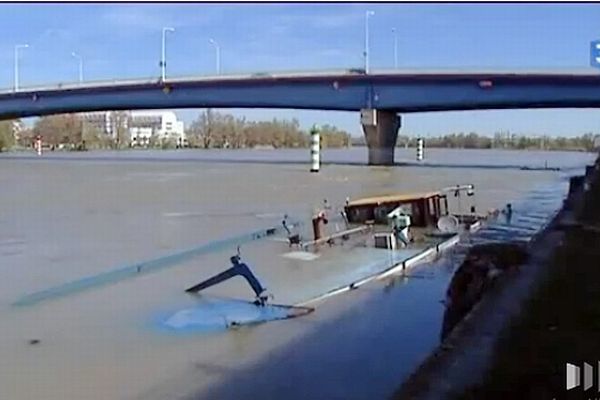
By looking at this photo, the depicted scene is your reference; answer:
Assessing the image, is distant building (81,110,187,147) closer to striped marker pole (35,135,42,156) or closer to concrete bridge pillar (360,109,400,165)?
striped marker pole (35,135,42,156)

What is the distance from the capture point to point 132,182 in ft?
126

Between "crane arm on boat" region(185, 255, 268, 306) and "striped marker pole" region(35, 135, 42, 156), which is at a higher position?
"striped marker pole" region(35, 135, 42, 156)

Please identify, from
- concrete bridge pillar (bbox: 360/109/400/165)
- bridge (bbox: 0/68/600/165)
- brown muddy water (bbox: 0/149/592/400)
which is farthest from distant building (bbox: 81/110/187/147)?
brown muddy water (bbox: 0/149/592/400)

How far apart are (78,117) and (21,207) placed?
319ft

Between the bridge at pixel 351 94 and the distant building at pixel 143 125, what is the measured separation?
4284 centimetres

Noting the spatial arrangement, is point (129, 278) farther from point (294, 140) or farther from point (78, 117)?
point (294, 140)

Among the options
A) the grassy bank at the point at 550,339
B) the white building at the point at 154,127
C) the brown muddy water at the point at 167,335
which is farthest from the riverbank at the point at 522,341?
the white building at the point at 154,127

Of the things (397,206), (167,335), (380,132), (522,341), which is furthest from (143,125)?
(522,341)

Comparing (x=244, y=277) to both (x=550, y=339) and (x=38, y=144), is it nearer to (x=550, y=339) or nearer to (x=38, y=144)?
(x=550, y=339)

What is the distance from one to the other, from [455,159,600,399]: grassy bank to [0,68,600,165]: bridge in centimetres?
4121

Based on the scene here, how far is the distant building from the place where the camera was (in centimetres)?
12825

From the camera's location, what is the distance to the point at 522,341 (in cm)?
→ 378

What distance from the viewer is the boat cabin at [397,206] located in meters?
19.1

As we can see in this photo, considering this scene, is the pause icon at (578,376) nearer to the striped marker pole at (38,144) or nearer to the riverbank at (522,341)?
the riverbank at (522,341)
